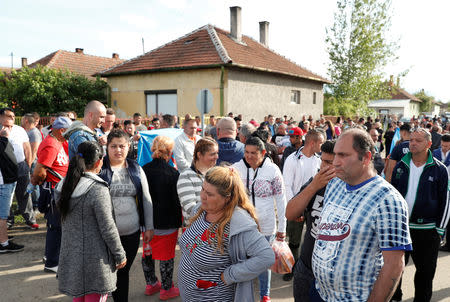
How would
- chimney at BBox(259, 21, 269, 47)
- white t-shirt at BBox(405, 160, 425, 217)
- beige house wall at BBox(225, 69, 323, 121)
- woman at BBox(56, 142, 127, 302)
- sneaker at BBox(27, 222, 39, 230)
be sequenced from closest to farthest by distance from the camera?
woman at BBox(56, 142, 127, 302) → white t-shirt at BBox(405, 160, 425, 217) → sneaker at BBox(27, 222, 39, 230) → beige house wall at BBox(225, 69, 323, 121) → chimney at BBox(259, 21, 269, 47)

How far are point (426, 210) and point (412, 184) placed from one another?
327 millimetres

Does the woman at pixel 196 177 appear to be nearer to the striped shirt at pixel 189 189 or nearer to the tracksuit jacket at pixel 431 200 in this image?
Result: the striped shirt at pixel 189 189

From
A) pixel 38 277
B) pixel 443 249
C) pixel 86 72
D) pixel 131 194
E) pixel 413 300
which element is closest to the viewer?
pixel 131 194

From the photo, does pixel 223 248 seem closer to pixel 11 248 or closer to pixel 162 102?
pixel 11 248

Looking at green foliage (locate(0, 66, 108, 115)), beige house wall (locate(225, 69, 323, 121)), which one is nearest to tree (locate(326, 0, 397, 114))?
beige house wall (locate(225, 69, 323, 121))

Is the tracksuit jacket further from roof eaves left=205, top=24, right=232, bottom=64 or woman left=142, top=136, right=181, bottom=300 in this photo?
roof eaves left=205, top=24, right=232, bottom=64

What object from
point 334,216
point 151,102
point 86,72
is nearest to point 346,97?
point 151,102

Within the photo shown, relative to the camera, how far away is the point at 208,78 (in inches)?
667

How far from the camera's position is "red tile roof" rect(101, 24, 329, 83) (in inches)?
669

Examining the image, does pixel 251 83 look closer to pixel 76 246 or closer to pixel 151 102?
pixel 151 102

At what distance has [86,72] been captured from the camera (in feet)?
87.6

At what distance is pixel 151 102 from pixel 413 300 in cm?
1721

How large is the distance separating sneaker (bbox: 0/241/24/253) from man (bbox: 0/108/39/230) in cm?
100

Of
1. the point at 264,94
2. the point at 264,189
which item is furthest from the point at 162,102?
the point at 264,189
